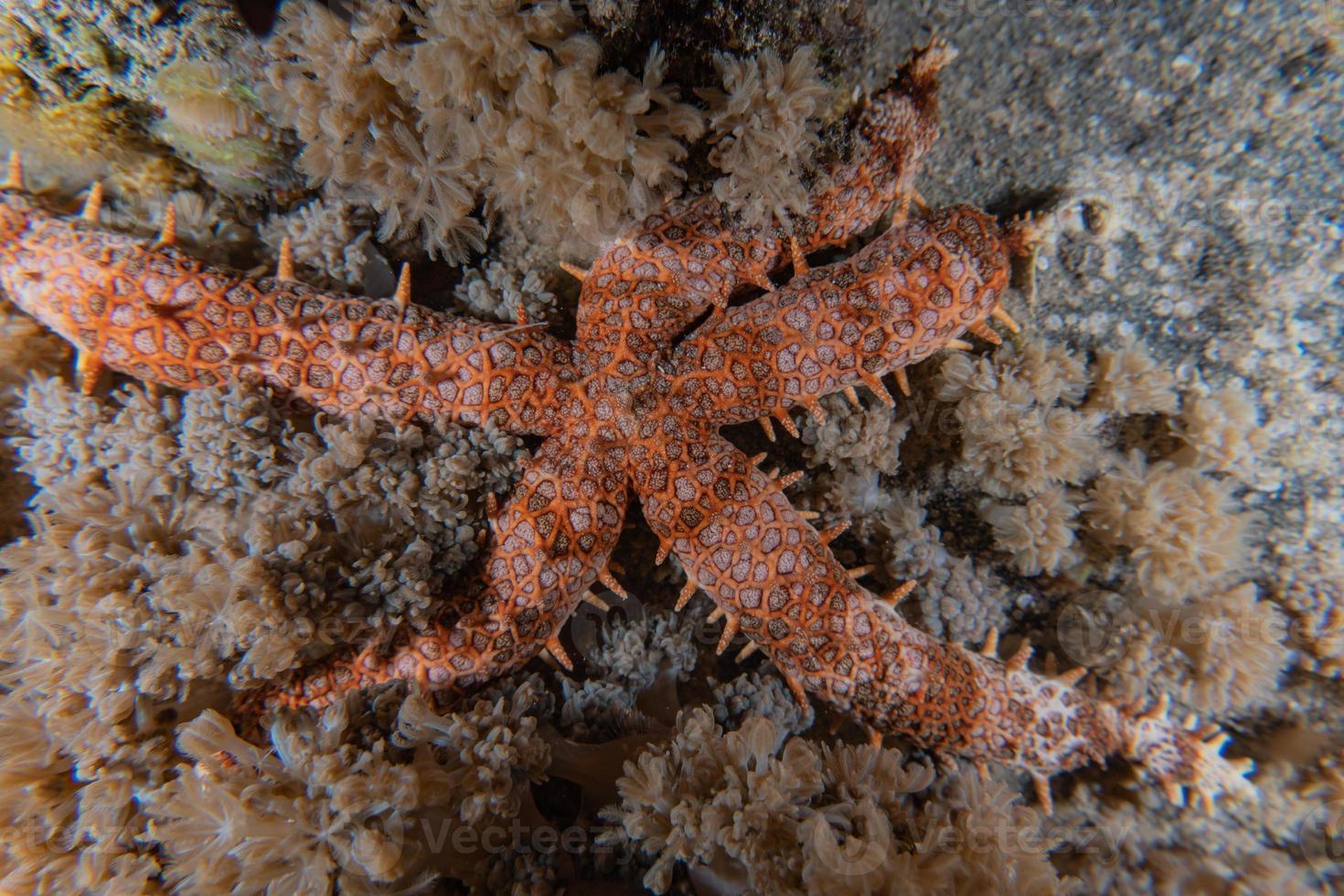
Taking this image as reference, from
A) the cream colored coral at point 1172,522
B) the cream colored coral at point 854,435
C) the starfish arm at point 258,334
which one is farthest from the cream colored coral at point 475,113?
the cream colored coral at point 1172,522

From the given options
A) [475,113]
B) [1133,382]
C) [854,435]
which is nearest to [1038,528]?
[1133,382]

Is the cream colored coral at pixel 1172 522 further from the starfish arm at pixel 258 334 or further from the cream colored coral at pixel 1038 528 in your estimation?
the starfish arm at pixel 258 334

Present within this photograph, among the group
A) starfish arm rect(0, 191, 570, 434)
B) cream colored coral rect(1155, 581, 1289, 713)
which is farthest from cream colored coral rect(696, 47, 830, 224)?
cream colored coral rect(1155, 581, 1289, 713)

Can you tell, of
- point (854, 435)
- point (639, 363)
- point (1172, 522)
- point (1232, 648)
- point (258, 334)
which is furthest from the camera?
point (1232, 648)

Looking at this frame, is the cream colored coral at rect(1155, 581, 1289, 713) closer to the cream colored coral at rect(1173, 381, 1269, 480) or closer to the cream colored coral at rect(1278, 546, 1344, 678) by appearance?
the cream colored coral at rect(1278, 546, 1344, 678)

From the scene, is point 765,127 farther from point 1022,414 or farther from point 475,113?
point 1022,414

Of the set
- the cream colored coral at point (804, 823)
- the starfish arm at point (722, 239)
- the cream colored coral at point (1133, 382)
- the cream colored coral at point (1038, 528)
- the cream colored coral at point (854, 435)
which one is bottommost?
the cream colored coral at point (804, 823)
